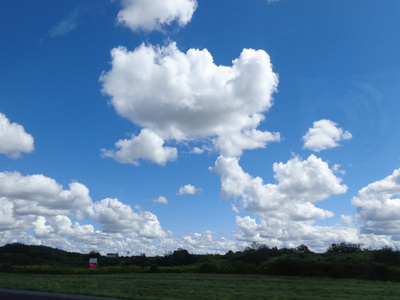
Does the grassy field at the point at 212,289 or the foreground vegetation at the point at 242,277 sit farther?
the foreground vegetation at the point at 242,277

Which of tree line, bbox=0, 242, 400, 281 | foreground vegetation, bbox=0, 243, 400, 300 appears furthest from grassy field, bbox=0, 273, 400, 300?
tree line, bbox=0, 242, 400, 281

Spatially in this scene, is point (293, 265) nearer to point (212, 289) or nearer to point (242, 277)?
point (242, 277)

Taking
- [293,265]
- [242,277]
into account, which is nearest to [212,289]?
[242,277]

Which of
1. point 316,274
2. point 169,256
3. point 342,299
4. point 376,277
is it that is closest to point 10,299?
point 342,299

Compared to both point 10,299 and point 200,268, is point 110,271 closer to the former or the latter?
point 200,268

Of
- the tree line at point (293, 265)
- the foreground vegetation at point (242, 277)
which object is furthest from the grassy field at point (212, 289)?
the tree line at point (293, 265)

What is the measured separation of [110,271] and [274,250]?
29196mm

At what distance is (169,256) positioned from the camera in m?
66.6

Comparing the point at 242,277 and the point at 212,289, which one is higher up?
the point at 212,289

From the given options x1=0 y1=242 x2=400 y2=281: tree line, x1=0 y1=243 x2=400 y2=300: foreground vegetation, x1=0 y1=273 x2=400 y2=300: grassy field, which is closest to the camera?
x1=0 y1=273 x2=400 y2=300: grassy field

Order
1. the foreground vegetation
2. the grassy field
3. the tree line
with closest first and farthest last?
the grassy field
the foreground vegetation
the tree line

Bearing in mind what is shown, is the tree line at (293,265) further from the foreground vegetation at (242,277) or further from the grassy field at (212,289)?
the grassy field at (212,289)

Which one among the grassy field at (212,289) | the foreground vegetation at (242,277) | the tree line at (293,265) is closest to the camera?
the grassy field at (212,289)

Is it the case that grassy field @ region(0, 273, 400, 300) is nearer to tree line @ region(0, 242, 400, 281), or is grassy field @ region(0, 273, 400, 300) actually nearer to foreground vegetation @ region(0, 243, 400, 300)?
foreground vegetation @ region(0, 243, 400, 300)
